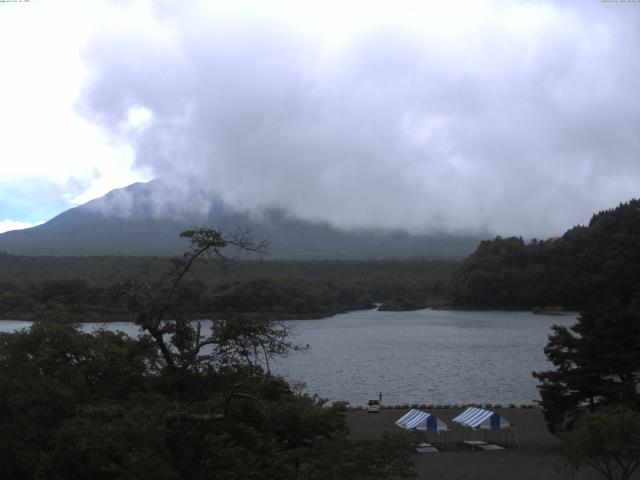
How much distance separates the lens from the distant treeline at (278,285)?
178 feet

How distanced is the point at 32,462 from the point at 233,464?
265cm

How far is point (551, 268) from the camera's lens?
7262 cm

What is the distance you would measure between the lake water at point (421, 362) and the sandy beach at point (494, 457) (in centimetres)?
322

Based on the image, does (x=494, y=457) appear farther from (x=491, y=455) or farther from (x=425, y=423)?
(x=425, y=423)

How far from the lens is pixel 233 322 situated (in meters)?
7.31

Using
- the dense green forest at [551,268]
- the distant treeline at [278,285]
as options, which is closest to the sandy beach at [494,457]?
the distant treeline at [278,285]

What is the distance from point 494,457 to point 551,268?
6099 cm

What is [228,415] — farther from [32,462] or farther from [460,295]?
[460,295]

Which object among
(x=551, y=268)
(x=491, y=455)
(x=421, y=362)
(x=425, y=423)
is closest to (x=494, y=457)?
(x=491, y=455)

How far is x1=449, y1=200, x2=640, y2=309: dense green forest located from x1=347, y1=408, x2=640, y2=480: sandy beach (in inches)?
2007

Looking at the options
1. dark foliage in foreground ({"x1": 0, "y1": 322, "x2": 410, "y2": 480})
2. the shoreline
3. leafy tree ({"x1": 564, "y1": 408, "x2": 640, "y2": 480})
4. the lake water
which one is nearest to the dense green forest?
the lake water

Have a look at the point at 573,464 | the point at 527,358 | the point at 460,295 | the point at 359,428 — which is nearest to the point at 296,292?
the point at 460,295

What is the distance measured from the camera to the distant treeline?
178 feet

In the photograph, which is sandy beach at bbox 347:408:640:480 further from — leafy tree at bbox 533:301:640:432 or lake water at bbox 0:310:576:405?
lake water at bbox 0:310:576:405
